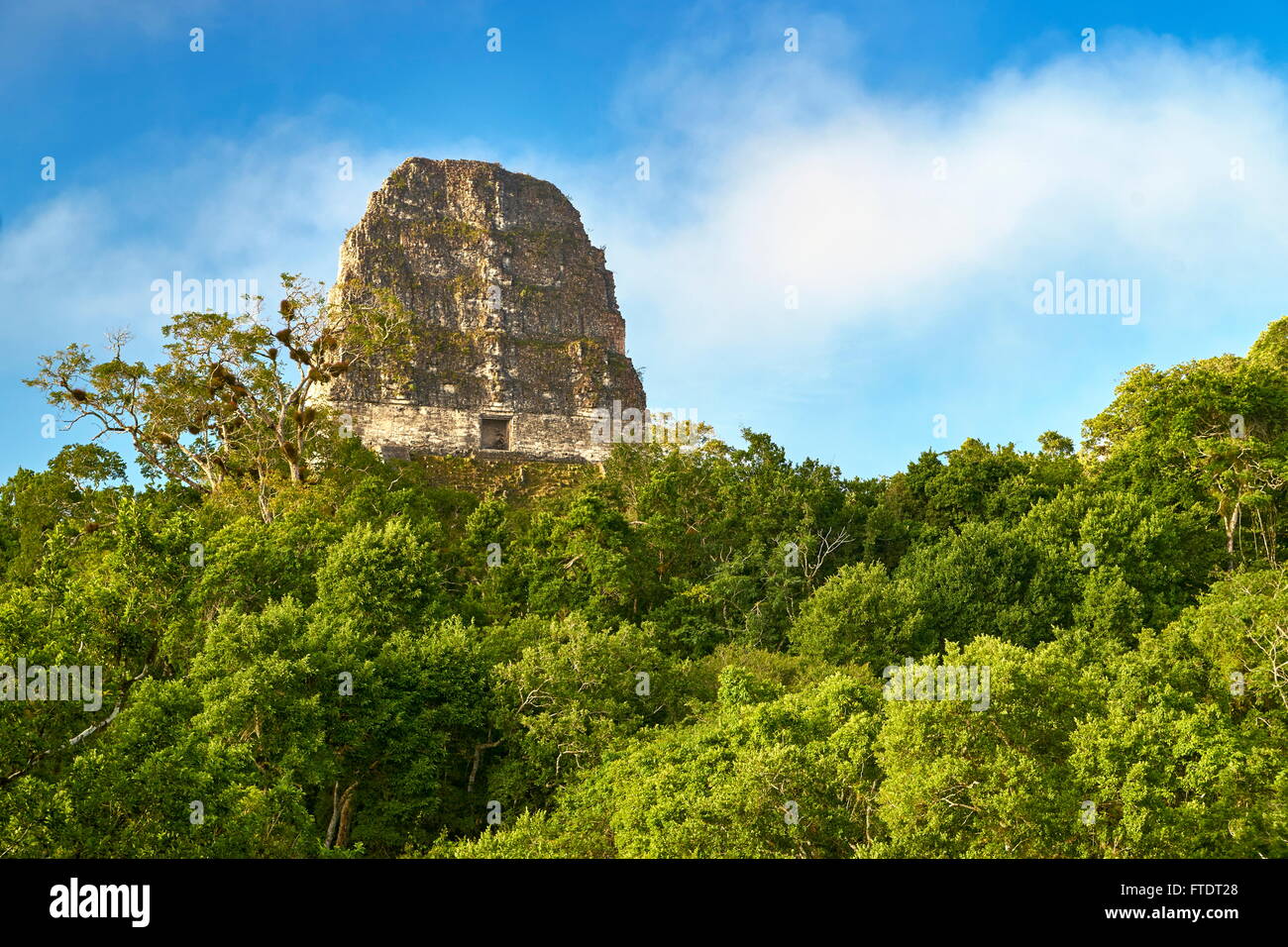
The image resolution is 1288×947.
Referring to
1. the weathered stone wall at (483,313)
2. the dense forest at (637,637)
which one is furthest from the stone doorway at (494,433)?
the dense forest at (637,637)

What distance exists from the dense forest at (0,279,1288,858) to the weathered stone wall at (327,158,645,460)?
14.3 ft

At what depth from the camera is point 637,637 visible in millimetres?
31547

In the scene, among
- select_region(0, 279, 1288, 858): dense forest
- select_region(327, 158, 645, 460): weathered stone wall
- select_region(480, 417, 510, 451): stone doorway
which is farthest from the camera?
select_region(480, 417, 510, 451): stone doorway

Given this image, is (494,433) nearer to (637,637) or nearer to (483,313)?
(483,313)

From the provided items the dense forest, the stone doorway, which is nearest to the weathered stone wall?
the stone doorway

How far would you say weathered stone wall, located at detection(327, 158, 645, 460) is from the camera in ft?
169

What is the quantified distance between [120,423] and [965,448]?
102 ft

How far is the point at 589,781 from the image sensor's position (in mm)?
26234

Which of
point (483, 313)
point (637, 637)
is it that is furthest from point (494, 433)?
point (637, 637)

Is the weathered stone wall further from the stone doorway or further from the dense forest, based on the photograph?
the dense forest

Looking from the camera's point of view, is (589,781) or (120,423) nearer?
(589,781)

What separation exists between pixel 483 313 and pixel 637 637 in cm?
2797
